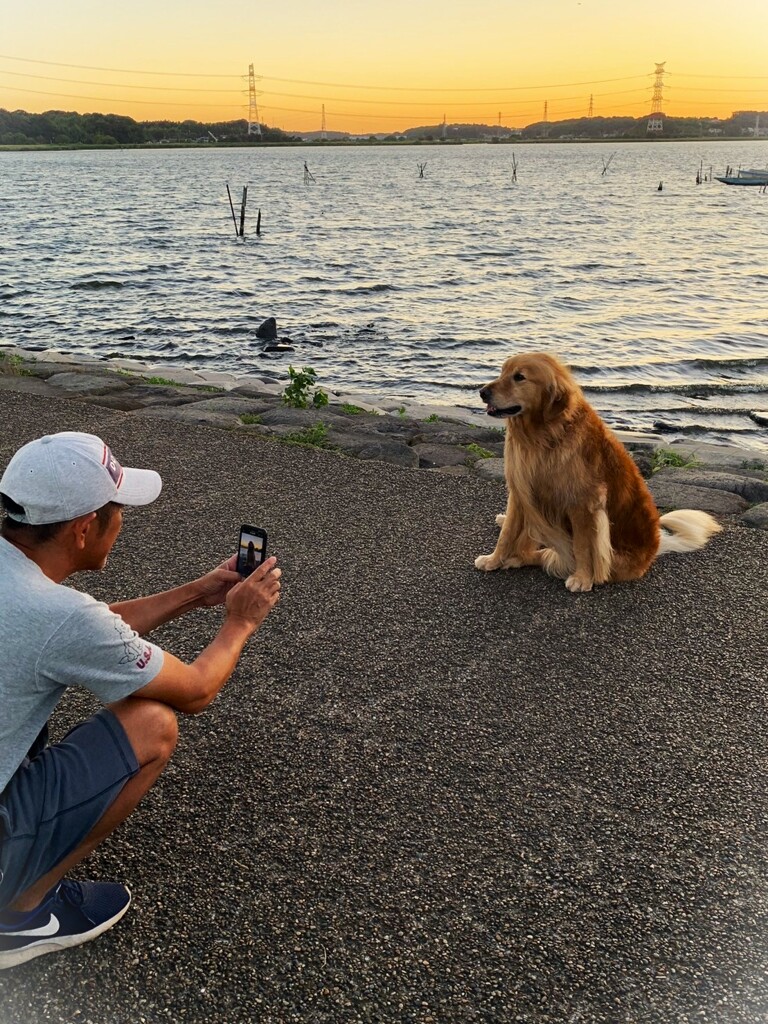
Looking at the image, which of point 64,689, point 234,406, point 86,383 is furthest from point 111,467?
point 86,383

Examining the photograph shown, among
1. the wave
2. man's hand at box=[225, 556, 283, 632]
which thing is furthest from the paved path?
the wave

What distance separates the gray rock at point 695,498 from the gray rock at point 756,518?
0.13 meters

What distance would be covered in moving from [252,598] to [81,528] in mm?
722

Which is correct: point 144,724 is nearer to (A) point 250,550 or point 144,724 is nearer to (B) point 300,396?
(A) point 250,550

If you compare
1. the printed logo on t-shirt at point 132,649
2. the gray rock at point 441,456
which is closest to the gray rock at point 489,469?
the gray rock at point 441,456

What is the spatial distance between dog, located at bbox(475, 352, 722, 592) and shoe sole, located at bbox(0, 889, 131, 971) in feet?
11.4

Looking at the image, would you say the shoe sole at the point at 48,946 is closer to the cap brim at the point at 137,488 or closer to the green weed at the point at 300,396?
the cap brim at the point at 137,488

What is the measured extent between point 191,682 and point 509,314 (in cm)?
1895

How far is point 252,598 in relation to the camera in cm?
315

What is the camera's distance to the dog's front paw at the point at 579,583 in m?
5.58

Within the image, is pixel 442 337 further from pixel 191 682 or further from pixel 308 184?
pixel 308 184

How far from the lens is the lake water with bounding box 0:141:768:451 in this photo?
15.0 metres

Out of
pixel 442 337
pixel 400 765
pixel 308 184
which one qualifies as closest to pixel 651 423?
pixel 442 337

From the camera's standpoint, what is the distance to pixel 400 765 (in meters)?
3.82
